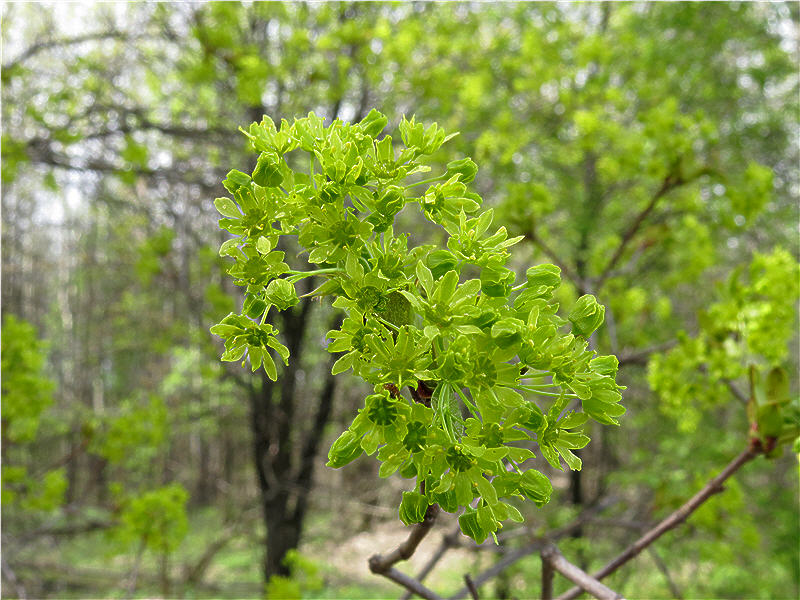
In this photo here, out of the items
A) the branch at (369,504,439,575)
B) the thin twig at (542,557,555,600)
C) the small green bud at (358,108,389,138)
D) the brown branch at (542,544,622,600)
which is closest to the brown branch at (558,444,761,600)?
the thin twig at (542,557,555,600)

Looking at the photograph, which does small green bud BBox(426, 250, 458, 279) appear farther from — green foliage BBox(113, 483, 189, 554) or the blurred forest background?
green foliage BBox(113, 483, 189, 554)

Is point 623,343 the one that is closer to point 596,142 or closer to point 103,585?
point 596,142

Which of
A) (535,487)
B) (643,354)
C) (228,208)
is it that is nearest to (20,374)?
(228,208)

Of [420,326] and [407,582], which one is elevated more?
[420,326]

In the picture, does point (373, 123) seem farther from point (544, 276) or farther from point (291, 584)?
point (291, 584)

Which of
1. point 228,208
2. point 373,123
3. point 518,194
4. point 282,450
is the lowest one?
point 282,450

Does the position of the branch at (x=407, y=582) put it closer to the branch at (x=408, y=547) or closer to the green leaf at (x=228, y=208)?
the branch at (x=408, y=547)

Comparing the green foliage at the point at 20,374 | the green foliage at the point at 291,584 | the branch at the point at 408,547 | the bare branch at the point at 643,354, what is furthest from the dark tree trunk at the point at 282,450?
the branch at the point at 408,547
